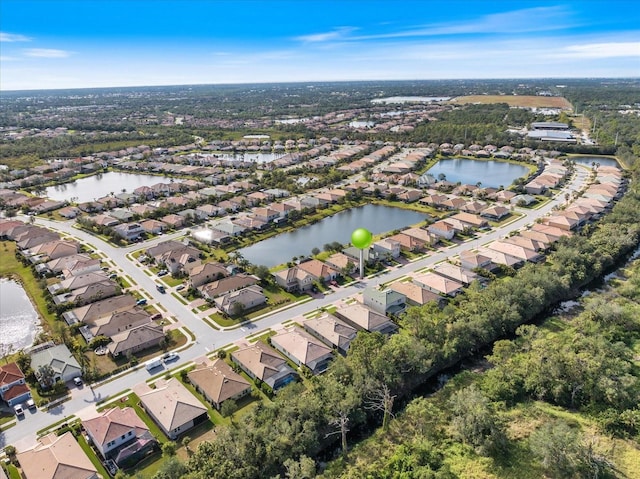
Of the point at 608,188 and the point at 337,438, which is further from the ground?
the point at 608,188

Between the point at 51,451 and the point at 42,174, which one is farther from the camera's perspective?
the point at 42,174

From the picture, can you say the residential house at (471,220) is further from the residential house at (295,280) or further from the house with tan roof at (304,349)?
the house with tan roof at (304,349)

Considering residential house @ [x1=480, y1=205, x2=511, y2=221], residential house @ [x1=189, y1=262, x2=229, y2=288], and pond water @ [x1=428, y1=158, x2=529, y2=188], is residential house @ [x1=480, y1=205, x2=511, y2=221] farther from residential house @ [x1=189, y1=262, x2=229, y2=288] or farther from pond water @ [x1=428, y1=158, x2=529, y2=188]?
residential house @ [x1=189, y1=262, x2=229, y2=288]

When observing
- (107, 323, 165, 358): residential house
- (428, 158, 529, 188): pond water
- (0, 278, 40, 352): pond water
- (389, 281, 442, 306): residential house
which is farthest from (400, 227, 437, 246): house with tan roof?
(0, 278, 40, 352): pond water

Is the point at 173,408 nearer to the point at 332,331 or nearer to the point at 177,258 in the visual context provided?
the point at 332,331

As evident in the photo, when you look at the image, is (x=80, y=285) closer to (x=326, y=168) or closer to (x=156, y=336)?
(x=156, y=336)

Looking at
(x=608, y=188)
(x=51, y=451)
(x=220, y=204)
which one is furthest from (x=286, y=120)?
(x=51, y=451)

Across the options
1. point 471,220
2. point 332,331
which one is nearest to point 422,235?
point 471,220
